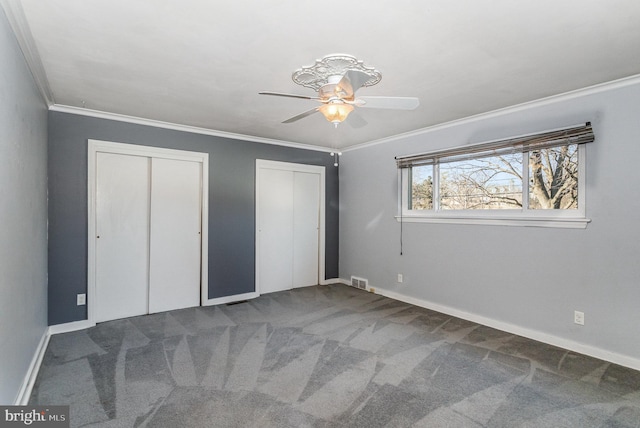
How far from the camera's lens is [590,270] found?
9.17 ft

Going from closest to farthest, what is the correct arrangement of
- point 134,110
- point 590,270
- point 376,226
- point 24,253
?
point 24,253
point 590,270
point 134,110
point 376,226

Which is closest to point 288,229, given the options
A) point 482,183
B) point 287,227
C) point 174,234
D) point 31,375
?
point 287,227

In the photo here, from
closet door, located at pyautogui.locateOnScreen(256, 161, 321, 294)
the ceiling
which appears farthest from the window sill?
closet door, located at pyautogui.locateOnScreen(256, 161, 321, 294)

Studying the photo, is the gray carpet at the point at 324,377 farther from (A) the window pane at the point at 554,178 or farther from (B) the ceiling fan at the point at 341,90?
(B) the ceiling fan at the point at 341,90

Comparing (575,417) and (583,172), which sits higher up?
(583,172)

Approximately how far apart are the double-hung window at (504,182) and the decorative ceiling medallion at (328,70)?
5.68 feet

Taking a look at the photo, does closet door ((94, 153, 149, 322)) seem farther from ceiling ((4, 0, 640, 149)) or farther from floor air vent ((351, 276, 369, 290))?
floor air vent ((351, 276, 369, 290))

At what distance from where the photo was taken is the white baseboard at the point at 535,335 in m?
→ 2.64

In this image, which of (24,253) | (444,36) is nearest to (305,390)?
(24,253)

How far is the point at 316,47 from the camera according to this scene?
2049 mm

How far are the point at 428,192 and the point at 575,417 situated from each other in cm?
268

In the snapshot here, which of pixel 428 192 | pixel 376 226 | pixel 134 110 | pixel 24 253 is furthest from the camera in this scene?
pixel 376 226

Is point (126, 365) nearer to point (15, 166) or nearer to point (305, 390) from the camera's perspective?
point (305, 390)

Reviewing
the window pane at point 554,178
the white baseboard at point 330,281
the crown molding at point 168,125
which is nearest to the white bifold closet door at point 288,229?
the white baseboard at point 330,281
